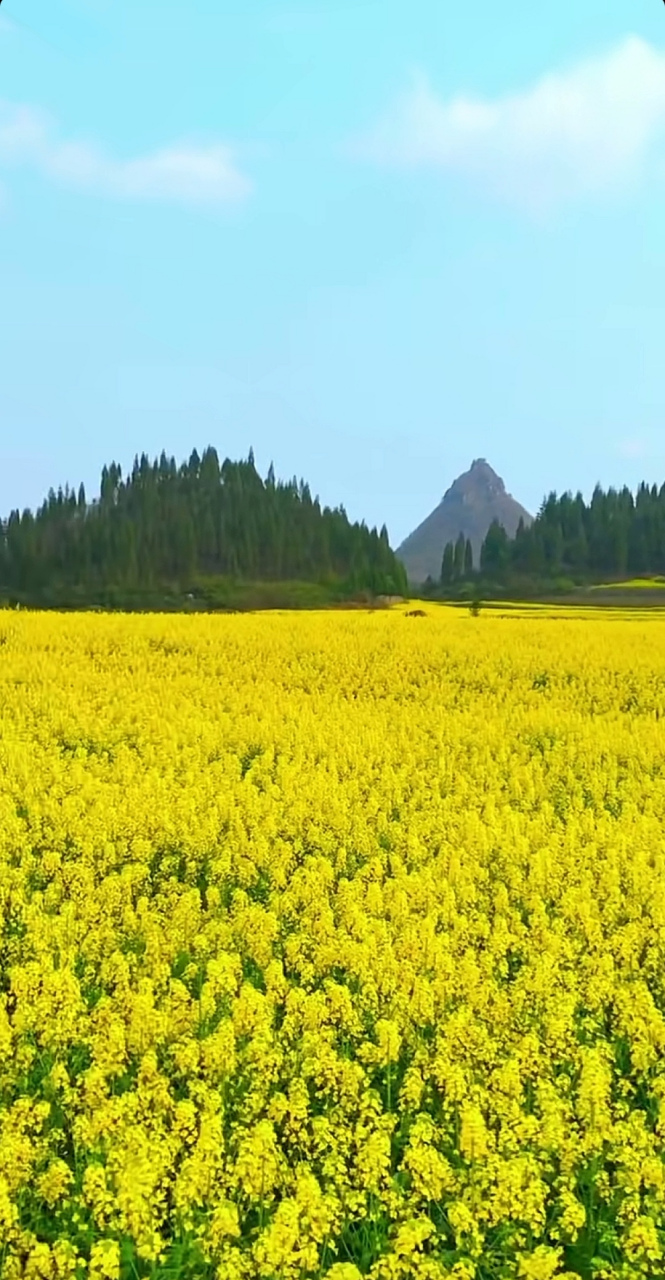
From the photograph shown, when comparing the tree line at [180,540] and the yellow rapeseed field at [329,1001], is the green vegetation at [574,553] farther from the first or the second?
the yellow rapeseed field at [329,1001]

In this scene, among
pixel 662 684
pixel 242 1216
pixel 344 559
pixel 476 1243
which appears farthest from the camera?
pixel 344 559

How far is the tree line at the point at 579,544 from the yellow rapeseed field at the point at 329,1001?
25.0 metres

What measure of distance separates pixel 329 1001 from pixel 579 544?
132 ft

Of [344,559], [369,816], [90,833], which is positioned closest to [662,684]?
[369,816]

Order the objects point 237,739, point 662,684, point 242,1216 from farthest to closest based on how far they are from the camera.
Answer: point 662,684
point 237,739
point 242,1216

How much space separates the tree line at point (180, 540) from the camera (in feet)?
141

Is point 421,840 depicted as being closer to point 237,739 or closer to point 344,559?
point 237,739

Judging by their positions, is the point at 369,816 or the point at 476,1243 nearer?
the point at 476,1243

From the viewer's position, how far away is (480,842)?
24.3 feet

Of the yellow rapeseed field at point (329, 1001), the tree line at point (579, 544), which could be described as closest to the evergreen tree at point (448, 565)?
the tree line at point (579, 544)

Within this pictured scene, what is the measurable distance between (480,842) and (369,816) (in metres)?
1.15

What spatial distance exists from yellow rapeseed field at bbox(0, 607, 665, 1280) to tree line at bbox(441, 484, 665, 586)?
25.0 metres

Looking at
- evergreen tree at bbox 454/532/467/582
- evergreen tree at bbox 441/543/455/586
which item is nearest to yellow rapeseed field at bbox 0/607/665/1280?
evergreen tree at bbox 441/543/455/586

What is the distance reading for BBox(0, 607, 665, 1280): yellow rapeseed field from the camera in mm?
Result: 3426
